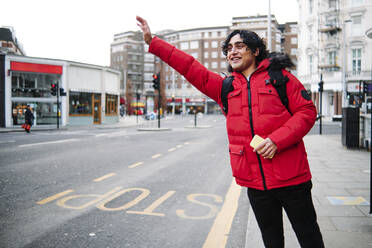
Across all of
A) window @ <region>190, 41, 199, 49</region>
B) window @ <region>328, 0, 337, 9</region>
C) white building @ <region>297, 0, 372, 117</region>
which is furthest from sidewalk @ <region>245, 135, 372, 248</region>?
window @ <region>190, 41, 199, 49</region>

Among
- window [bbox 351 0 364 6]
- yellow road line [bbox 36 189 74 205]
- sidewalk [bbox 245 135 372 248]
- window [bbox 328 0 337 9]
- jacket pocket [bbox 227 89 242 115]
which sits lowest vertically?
yellow road line [bbox 36 189 74 205]

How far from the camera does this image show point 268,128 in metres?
2.27

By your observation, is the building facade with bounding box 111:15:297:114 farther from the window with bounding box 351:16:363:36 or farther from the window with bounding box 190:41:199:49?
the window with bounding box 351:16:363:36

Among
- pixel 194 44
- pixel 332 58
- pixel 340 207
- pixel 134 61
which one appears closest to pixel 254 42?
pixel 340 207

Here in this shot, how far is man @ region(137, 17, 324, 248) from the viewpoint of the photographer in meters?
2.24

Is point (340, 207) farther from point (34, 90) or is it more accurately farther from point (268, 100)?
point (34, 90)

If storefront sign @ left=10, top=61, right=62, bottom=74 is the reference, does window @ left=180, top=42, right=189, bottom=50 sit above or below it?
above

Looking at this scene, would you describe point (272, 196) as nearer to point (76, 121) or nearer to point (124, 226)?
point (124, 226)

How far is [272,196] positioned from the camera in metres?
2.36

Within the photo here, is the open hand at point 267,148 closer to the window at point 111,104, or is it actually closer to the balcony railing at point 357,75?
the window at point 111,104

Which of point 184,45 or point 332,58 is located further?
point 184,45

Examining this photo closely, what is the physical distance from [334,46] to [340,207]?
1742 inches

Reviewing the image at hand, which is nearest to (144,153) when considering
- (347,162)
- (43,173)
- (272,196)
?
(43,173)

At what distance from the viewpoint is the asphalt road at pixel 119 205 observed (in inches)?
148
